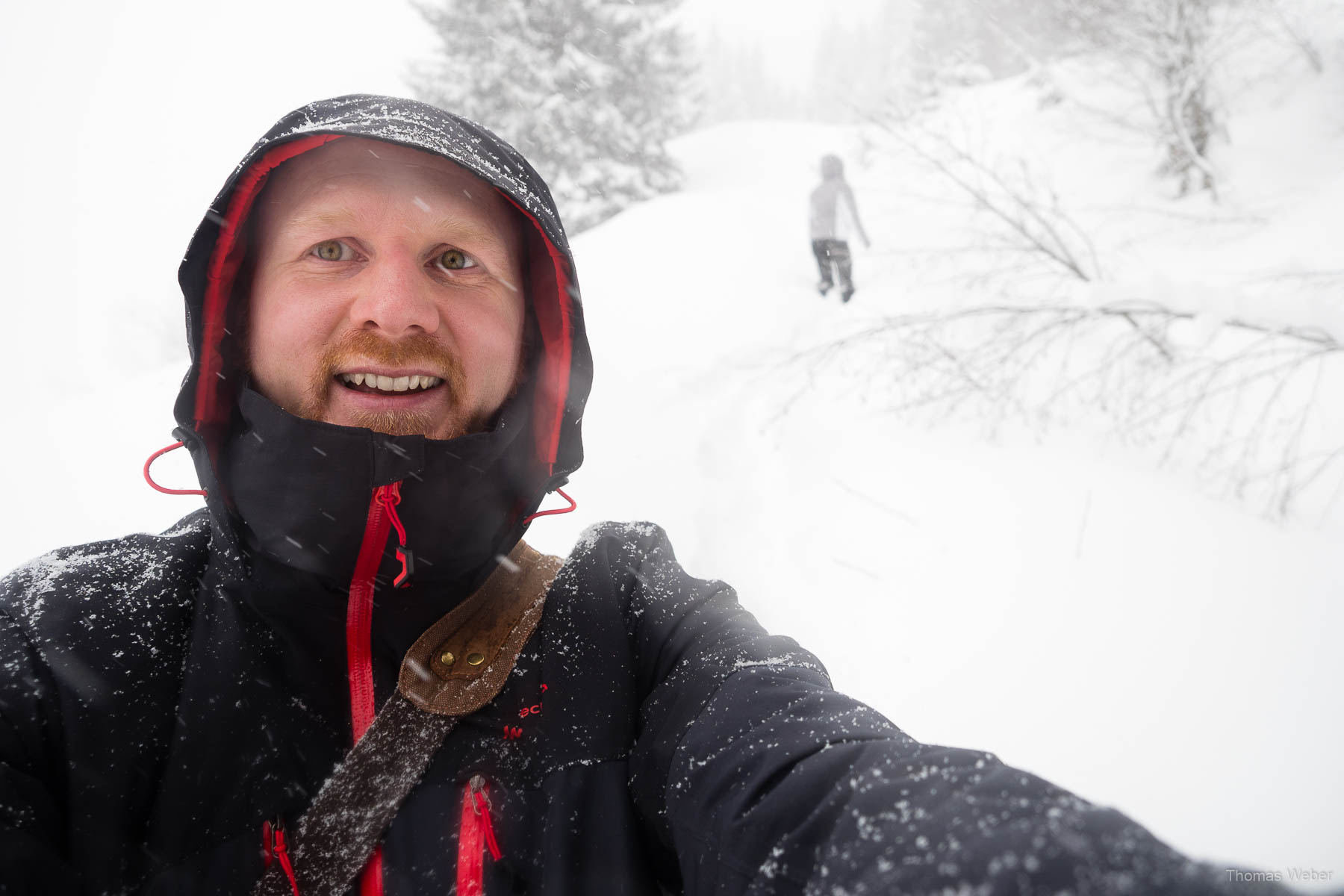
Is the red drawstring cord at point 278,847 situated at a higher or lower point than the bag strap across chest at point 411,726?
lower

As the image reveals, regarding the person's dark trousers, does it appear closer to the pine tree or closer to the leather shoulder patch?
the pine tree

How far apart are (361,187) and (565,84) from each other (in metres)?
14.3

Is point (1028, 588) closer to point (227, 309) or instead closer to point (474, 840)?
point (474, 840)

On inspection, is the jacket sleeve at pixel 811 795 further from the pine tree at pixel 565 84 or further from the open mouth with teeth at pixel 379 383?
the pine tree at pixel 565 84

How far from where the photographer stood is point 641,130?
1508cm

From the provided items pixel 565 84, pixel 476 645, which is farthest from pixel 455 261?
pixel 565 84

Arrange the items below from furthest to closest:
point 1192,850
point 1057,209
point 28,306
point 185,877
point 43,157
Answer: point 43,157 < point 28,306 < point 1057,209 < point 1192,850 < point 185,877

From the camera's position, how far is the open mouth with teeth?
1557 mm

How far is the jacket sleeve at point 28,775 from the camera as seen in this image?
3.06 ft

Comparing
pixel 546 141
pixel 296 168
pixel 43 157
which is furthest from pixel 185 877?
pixel 43 157

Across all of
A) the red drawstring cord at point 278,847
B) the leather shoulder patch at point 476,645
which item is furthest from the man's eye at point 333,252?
the red drawstring cord at point 278,847

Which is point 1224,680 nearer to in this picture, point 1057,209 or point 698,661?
point 698,661

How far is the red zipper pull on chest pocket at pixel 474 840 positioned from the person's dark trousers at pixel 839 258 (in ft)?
27.8

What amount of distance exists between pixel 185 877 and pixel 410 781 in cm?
38
